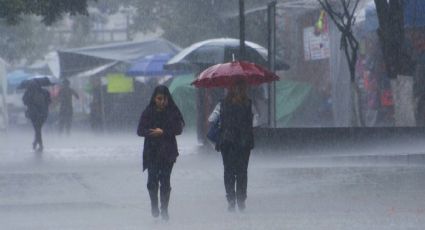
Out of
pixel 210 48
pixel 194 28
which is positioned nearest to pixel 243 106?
pixel 210 48

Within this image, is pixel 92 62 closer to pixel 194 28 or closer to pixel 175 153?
pixel 194 28

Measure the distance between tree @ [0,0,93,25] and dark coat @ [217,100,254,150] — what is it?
1061 centimetres

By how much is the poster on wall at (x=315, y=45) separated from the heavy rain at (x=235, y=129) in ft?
0.22

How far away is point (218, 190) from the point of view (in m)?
18.9

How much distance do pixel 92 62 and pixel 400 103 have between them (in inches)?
928

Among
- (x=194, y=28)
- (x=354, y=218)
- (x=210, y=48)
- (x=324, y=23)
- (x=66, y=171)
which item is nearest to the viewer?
(x=354, y=218)

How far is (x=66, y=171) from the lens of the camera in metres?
22.9

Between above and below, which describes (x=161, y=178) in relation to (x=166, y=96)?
below

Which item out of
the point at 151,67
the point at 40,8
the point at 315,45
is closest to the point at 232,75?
the point at 40,8

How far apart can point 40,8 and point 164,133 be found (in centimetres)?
1226

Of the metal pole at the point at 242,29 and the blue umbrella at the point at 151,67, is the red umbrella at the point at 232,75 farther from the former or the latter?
the blue umbrella at the point at 151,67

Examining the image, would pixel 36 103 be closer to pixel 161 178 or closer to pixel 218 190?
pixel 218 190

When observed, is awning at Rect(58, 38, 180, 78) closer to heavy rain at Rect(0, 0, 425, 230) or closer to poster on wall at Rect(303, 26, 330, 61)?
heavy rain at Rect(0, 0, 425, 230)

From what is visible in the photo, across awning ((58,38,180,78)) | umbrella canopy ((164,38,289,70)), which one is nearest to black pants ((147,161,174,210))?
umbrella canopy ((164,38,289,70))
